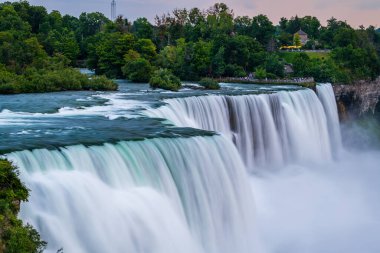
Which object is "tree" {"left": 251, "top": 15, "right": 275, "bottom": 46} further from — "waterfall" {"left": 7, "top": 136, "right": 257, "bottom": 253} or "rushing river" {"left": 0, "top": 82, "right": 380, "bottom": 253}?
"waterfall" {"left": 7, "top": 136, "right": 257, "bottom": 253}

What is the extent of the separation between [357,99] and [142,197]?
132 ft

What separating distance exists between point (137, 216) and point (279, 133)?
2003cm

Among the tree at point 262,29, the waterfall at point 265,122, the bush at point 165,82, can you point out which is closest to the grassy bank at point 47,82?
the bush at point 165,82

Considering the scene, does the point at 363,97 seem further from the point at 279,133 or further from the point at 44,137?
the point at 44,137

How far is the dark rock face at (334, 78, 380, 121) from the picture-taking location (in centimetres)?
4950

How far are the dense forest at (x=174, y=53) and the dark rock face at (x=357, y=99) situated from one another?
6.14 ft

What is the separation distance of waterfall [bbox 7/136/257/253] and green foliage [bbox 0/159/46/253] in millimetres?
563

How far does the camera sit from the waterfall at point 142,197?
1376cm

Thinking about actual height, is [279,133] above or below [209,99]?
below

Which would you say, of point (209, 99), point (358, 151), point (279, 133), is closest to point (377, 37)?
point (358, 151)

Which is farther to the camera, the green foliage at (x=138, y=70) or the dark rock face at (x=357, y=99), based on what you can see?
the green foliage at (x=138, y=70)

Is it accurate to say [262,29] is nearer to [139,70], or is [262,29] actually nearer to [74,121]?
[139,70]

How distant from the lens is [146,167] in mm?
16875

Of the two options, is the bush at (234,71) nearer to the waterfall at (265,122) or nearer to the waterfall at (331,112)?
the waterfall at (331,112)
